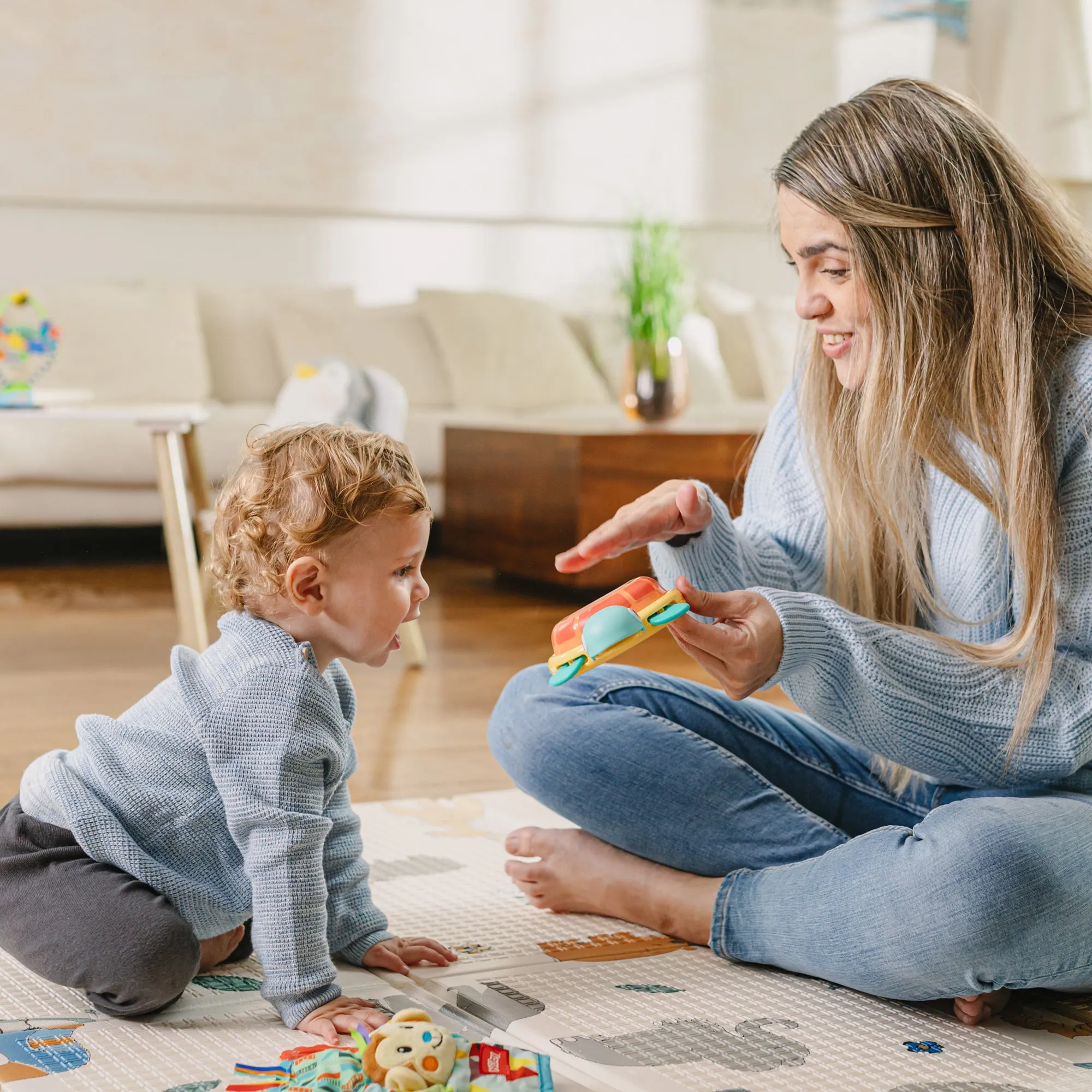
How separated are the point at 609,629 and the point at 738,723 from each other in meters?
0.32

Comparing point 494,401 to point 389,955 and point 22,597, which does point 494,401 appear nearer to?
point 22,597

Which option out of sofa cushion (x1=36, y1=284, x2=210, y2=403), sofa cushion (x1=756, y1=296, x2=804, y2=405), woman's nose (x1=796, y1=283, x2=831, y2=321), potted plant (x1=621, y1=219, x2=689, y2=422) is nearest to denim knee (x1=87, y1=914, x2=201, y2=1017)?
woman's nose (x1=796, y1=283, x2=831, y2=321)

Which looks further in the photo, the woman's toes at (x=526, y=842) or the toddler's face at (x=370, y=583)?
the woman's toes at (x=526, y=842)

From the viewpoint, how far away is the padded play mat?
95 cm

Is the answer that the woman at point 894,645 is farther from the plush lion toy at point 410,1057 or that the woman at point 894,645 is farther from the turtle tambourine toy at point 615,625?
the plush lion toy at point 410,1057

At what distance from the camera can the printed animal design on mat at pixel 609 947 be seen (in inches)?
46.9

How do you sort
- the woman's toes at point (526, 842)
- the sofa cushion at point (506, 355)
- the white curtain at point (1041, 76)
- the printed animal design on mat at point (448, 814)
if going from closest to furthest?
1. the woman's toes at point (526, 842)
2. the printed animal design on mat at point (448, 814)
3. the sofa cushion at point (506, 355)
4. the white curtain at point (1041, 76)

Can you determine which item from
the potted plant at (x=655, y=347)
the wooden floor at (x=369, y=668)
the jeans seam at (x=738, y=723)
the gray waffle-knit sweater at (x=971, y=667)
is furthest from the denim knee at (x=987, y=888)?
the potted plant at (x=655, y=347)

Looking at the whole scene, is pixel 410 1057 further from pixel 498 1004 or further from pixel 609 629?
pixel 609 629

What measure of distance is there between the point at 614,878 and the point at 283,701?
383 mm

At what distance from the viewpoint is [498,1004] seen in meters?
1.07

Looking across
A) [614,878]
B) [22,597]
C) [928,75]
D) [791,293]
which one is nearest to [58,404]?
[22,597]

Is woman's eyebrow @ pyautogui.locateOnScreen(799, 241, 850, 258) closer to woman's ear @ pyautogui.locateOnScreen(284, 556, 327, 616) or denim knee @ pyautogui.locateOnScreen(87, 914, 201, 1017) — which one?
woman's ear @ pyautogui.locateOnScreen(284, 556, 327, 616)

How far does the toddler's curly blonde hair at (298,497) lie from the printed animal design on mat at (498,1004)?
328mm
